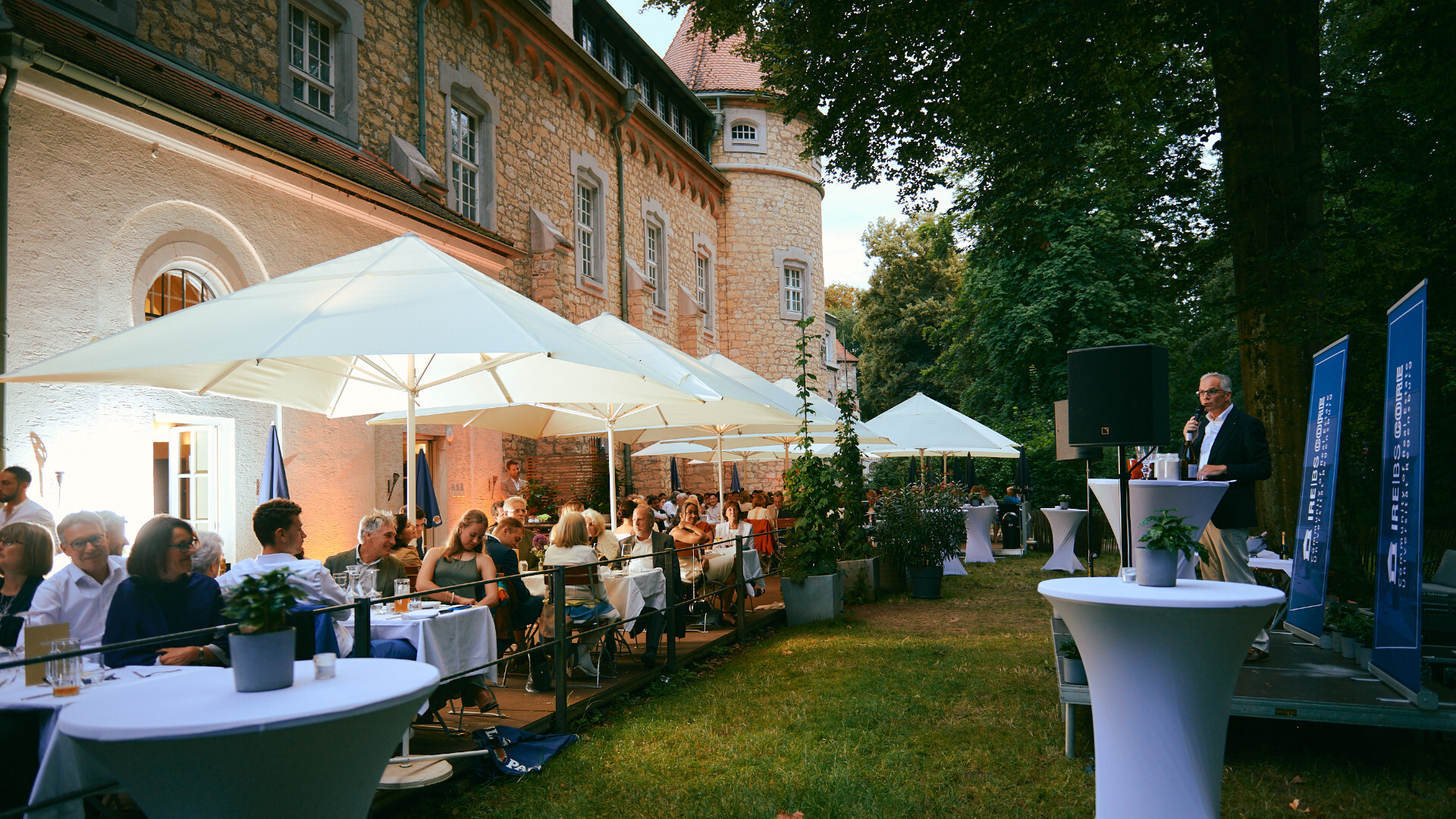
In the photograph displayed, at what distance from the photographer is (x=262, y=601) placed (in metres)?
2.35

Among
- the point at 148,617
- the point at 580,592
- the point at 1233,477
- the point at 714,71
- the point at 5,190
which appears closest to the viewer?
the point at 148,617

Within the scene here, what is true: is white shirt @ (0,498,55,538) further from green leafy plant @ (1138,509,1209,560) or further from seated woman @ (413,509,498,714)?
green leafy plant @ (1138,509,1209,560)

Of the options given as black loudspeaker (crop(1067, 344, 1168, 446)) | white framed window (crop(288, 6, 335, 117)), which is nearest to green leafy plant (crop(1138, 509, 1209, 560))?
black loudspeaker (crop(1067, 344, 1168, 446))

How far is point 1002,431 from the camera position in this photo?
21.3 metres

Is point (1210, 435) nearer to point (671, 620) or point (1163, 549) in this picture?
point (1163, 549)

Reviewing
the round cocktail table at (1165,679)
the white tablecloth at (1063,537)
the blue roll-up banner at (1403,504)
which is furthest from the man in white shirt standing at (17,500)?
the white tablecloth at (1063,537)

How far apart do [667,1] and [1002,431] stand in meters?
14.3

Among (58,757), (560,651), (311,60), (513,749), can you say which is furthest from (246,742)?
(311,60)

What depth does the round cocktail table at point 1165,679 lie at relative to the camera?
10.3ft

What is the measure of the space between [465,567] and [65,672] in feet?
9.19

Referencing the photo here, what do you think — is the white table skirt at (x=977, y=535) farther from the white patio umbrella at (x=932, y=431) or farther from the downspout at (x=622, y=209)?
the downspout at (x=622, y=209)

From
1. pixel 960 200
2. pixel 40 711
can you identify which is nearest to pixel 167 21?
pixel 40 711

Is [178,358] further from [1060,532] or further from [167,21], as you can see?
[1060,532]

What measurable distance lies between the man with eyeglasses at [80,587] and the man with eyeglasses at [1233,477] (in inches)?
223
